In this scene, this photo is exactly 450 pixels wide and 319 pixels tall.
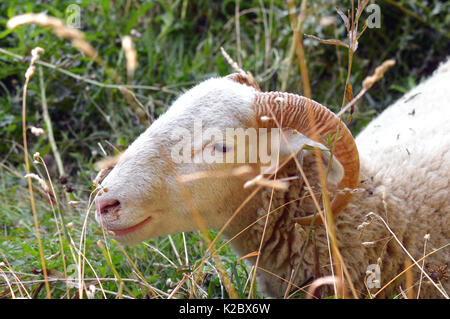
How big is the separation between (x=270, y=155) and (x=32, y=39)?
9.39ft

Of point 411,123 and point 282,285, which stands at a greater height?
point 411,123

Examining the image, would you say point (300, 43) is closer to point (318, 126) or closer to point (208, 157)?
point (318, 126)

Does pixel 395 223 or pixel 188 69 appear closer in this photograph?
pixel 395 223

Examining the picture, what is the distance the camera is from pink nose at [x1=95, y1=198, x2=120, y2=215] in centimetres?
228

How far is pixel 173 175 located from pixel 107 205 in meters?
0.32

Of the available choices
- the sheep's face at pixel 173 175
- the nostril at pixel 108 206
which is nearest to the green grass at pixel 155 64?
the sheep's face at pixel 173 175

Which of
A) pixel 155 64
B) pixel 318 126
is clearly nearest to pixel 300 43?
pixel 318 126

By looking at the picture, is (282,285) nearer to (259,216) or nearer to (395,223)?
(259,216)

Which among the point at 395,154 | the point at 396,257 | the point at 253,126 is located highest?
the point at 253,126

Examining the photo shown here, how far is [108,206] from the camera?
2.31 meters

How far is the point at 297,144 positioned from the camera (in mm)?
2373

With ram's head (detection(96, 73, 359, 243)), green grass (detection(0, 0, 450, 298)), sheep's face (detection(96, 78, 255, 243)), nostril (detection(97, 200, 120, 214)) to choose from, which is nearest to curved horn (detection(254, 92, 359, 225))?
ram's head (detection(96, 73, 359, 243))

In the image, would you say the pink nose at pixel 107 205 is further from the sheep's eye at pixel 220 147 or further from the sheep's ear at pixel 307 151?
the sheep's ear at pixel 307 151

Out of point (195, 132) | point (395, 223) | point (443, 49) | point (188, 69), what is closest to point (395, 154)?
point (395, 223)
